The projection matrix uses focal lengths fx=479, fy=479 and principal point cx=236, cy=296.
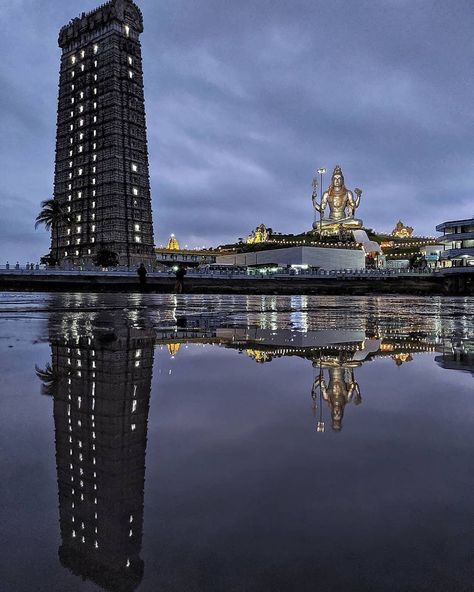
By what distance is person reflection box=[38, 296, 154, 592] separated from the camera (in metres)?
1.12

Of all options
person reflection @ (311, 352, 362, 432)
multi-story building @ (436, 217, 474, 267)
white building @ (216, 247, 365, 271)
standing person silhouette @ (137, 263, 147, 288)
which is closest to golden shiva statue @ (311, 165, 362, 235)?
white building @ (216, 247, 365, 271)

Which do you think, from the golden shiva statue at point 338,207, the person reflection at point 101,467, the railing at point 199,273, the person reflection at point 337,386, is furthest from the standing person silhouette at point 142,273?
the golden shiva statue at point 338,207

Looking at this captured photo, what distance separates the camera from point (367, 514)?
1289mm

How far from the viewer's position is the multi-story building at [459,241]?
71812mm

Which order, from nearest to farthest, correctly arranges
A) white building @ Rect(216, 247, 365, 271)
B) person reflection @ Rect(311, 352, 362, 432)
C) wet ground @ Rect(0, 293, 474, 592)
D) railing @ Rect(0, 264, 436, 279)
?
wet ground @ Rect(0, 293, 474, 592), person reflection @ Rect(311, 352, 362, 432), railing @ Rect(0, 264, 436, 279), white building @ Rect(216, 247, 365, 271)

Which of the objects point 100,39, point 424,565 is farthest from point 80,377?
point 100,39

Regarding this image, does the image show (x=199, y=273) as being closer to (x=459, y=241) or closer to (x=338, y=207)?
(x=459, y=241)

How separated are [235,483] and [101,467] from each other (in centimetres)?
45

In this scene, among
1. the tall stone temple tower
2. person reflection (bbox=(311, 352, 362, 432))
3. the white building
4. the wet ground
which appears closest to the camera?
the wet ground

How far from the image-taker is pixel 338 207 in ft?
370

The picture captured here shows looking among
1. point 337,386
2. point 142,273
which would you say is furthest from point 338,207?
point 337,386

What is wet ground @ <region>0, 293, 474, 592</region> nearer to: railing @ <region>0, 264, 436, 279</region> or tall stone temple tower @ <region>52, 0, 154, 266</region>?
railing @ <region>0, 264, 436, 279</region>

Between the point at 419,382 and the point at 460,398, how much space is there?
18.6 inches

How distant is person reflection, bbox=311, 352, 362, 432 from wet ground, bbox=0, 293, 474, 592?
0.05 feet
